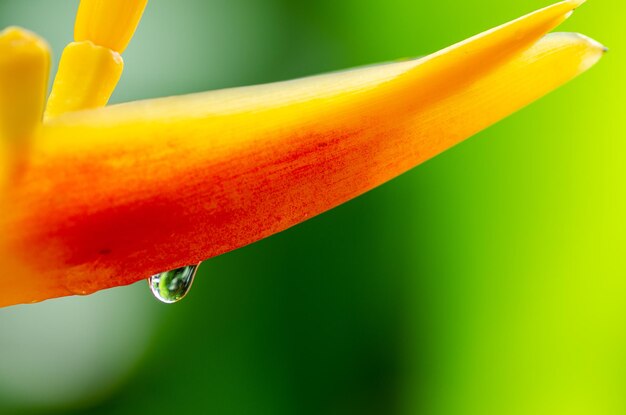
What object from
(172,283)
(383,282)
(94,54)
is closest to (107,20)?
(94,54)

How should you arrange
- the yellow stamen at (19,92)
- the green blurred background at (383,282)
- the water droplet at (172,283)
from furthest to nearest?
the green blurred background at (383,282) < the water droplet at (172,283) < the yellow stamen at (19,92)

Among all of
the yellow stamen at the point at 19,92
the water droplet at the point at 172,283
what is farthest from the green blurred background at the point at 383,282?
the yellow stamen at the point at 19,92

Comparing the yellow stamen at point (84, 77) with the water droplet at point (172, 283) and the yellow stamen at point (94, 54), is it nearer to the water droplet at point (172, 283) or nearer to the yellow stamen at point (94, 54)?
the yellow stamen at point (94, 54)

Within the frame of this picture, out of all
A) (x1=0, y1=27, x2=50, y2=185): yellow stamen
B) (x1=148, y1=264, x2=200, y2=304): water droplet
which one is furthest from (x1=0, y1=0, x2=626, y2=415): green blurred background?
(x1=0, y1=27, x2=50, y2=185): yellow stamen

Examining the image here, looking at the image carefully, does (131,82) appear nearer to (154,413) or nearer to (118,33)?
(154,413)

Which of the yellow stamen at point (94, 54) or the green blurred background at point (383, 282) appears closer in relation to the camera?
the yellow stamen at point (94, 54)
